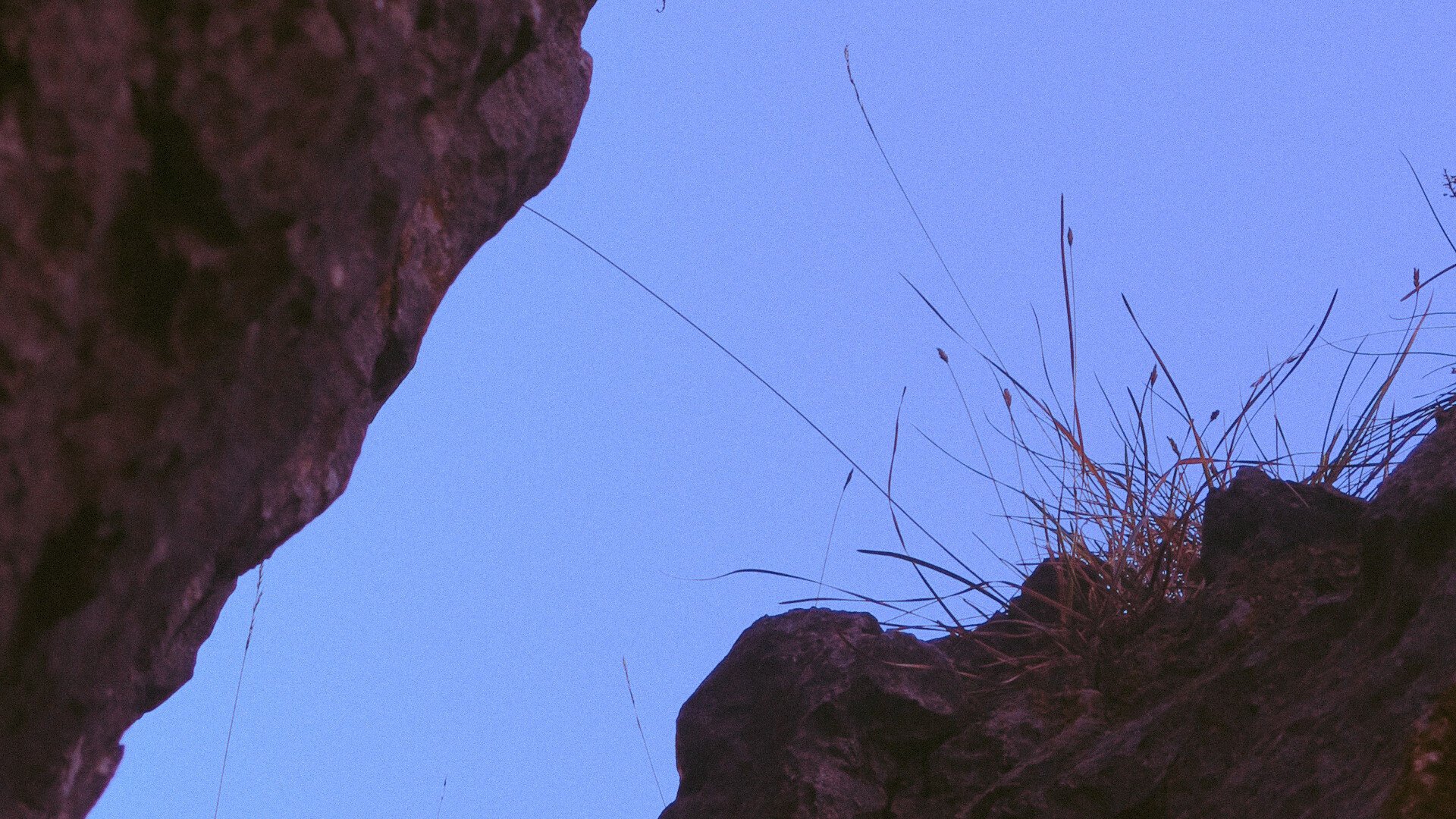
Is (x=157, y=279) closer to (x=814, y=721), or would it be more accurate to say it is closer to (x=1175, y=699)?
(x=814, y=721)

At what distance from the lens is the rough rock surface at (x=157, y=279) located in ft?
2.22

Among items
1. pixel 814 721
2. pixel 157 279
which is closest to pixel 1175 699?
pixel 814 721

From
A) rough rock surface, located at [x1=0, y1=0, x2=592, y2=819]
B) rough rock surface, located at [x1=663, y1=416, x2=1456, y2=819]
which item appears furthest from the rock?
rough rock surface, located at [x1=0, y1=0, x2=592, y2=819]

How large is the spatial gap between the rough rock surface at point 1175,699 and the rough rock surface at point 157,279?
0.93m

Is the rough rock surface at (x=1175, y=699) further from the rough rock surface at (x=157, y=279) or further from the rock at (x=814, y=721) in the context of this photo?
the rough rock surface at (x=157, y=279)

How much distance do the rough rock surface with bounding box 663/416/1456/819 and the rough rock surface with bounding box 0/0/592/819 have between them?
93 centimetres

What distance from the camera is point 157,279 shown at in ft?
2.48

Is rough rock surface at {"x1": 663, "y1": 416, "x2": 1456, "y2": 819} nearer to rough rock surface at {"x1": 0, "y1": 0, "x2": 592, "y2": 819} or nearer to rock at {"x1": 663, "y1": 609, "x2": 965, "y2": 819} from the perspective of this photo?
rock at {"x1": 663, "y1": 609, "x2": 965, "y2": 819}

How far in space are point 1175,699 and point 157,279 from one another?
125 cm

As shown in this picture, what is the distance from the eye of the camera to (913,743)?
1642 mm

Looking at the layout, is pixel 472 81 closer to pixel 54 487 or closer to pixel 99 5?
pixel 99 5

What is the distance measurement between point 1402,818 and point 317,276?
935 millimetres

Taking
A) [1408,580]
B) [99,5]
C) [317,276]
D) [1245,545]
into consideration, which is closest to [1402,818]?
[1408,580]

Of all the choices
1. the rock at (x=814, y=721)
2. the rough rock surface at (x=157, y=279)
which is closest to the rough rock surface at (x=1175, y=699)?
the rock at (x=814, y=721)
